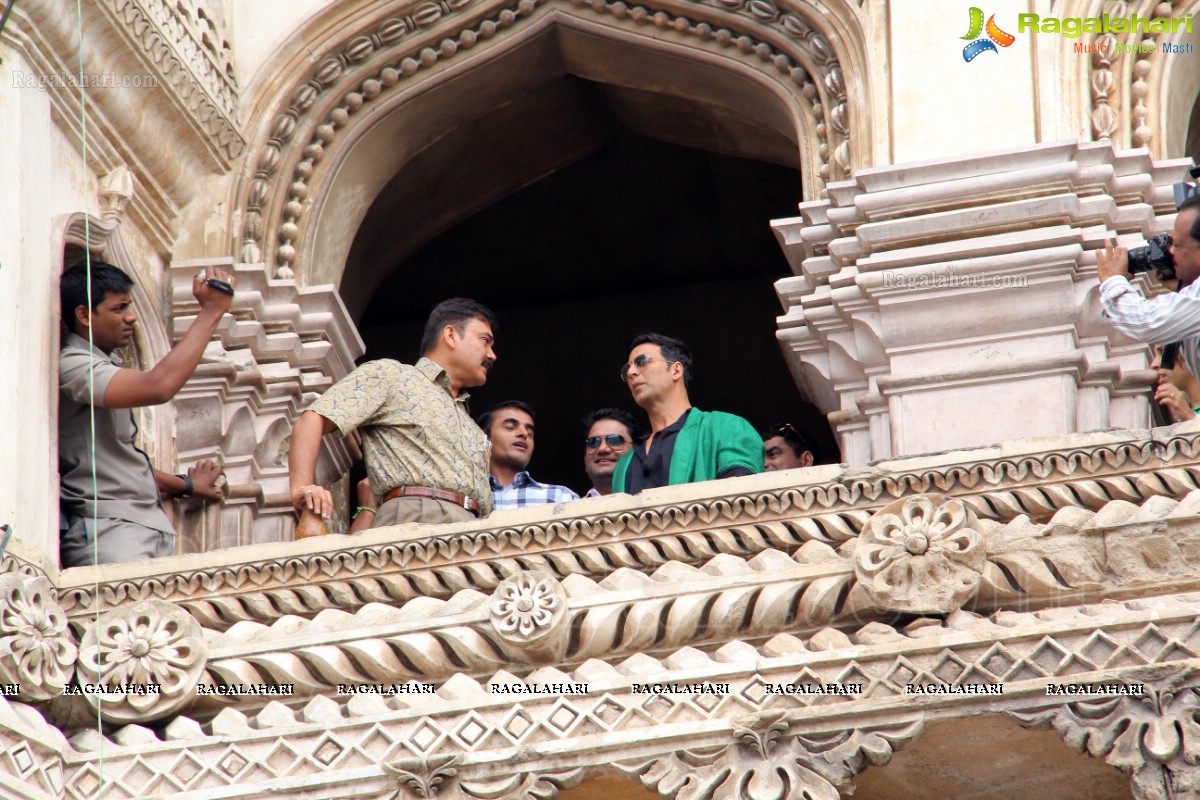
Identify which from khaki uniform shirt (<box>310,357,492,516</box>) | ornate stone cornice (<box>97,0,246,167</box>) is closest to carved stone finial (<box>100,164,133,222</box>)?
ornate stone cornice (<box>97,0,246,167</box>)

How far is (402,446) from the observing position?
7848mm

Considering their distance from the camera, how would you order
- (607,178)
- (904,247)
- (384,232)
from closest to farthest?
(904,247)
(384,232)
(607,178)

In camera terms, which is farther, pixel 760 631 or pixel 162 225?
pixel 162 225

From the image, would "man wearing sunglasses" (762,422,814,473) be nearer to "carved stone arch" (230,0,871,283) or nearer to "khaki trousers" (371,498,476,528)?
"carved stone arch" (230,0,871,283)

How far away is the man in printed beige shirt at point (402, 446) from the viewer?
7.70 m

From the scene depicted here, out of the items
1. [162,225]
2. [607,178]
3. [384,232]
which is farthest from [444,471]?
[607,178]

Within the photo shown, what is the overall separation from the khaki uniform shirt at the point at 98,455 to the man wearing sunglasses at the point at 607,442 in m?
2.05

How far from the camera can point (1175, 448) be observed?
265 inches

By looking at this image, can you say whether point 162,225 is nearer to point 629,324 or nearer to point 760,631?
point 760,631

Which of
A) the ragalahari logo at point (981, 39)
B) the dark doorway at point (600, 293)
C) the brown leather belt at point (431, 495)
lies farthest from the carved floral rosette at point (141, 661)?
the dark doorway at point (600, 293)

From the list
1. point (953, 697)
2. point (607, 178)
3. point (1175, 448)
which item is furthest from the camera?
point (607, 178)

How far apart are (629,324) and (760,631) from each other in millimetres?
7150

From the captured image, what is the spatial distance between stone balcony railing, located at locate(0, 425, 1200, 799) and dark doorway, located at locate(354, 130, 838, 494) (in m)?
6.25

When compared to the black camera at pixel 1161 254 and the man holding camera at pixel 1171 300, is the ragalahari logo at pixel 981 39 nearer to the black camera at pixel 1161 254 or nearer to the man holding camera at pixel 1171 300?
the black camera at pixel 1161 254
